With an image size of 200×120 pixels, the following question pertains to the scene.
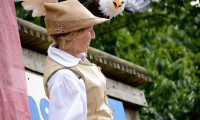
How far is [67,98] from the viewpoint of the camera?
310 cm

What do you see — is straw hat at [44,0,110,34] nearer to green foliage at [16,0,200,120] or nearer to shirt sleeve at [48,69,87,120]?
shirt sleeve at [48,69,87,120]

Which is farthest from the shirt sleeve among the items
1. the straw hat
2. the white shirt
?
the straw hat

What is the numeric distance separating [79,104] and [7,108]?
53 cm

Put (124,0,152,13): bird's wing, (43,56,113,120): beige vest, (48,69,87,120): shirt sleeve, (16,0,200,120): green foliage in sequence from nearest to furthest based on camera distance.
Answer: (48,69,87,120): shirt sleeve < (43,56,113,120): beige vest < (124,0,152,13): bird's wing < (16,0,200,120): green foliage

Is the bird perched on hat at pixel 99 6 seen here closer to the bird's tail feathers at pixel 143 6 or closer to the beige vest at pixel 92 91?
the beige vest at pixel 92 91

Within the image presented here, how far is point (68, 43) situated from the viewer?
329 centimetres

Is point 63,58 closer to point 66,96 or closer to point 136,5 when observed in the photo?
point 66,96

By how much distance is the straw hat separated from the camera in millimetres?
3252

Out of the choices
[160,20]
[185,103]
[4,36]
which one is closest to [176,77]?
[185,103]

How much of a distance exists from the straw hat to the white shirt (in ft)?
0.68

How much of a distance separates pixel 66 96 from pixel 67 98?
10mm

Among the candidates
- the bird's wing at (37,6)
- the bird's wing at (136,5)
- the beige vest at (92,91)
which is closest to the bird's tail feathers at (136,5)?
the bird's wing at (136,5)

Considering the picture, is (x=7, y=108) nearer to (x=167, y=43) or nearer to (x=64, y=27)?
(x=64, y=27)

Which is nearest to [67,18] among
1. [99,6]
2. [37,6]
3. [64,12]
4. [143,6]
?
[64,12]
